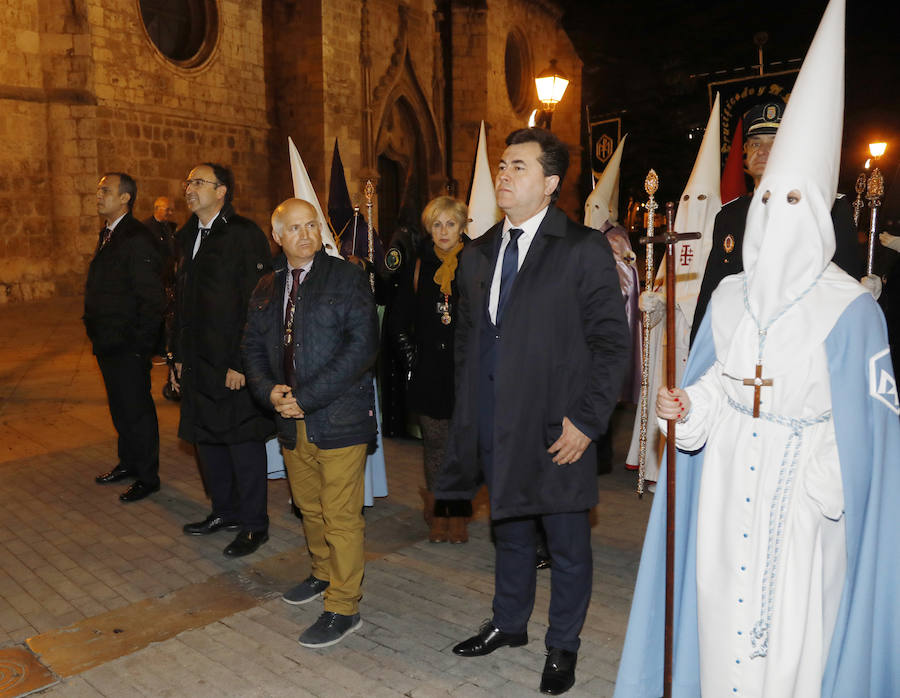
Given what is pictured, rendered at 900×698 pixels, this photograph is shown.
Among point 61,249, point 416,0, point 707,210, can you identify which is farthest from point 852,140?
point 61,249

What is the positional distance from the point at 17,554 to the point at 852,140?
22.4 meters

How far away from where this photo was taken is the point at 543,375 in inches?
117

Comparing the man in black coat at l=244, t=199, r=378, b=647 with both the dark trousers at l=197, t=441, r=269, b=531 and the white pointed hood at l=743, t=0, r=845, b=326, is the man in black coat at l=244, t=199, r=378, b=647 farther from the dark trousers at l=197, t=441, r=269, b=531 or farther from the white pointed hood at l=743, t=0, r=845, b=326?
the white pointed hood at l=743, t=0, r=845, b=326

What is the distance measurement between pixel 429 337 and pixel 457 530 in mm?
1232

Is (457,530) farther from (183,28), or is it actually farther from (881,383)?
(183,28)

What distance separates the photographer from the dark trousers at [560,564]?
3.12 meters

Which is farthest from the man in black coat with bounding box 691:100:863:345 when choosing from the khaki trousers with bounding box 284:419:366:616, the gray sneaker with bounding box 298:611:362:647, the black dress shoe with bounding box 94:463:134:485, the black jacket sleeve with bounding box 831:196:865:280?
the black dress shoe with bounding box 94:463:134:485

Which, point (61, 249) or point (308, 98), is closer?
point (61, 249)

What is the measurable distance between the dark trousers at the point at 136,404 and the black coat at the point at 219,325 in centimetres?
122

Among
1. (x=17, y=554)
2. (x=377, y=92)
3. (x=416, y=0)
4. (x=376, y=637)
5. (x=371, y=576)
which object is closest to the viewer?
(x=376, y=637)

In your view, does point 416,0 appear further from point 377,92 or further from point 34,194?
point 34,194

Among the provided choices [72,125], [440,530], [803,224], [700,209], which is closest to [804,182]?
[803,224]

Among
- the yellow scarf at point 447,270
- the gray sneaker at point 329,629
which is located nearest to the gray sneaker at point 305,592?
the gray sneaker at point 329,629

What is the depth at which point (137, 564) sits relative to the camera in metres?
4.52
